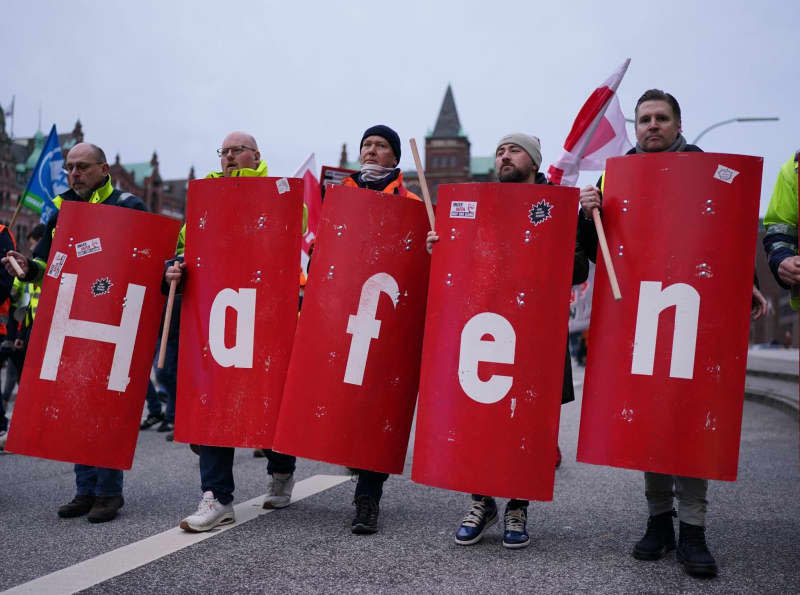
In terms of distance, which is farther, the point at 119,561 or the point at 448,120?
the point at 448,120

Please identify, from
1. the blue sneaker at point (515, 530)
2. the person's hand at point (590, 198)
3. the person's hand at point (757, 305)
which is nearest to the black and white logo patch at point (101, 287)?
the blue sneaker at point (515, 530)

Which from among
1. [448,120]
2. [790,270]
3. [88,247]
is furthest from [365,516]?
[448,120]

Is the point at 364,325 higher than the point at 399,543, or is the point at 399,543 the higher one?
the point at 364,325

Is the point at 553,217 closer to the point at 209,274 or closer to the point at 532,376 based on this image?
the point at 532,376

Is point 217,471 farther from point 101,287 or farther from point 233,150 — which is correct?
point 233,150

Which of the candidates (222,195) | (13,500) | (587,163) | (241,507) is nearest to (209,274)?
(222,195)

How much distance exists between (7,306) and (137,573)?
18.2 ft

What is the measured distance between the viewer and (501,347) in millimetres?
3342

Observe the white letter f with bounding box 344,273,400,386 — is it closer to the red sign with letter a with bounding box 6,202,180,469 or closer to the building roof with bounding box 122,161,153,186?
the red sign with letter a with bounding box 6,202,180,469

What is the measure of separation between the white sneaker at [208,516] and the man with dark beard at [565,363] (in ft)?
3.68

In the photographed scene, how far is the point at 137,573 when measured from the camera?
3.08 m

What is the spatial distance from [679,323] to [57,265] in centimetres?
300

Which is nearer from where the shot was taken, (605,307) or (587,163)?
(605,307)

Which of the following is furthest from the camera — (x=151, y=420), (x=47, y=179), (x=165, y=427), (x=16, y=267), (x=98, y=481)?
(x=47, y=179)
